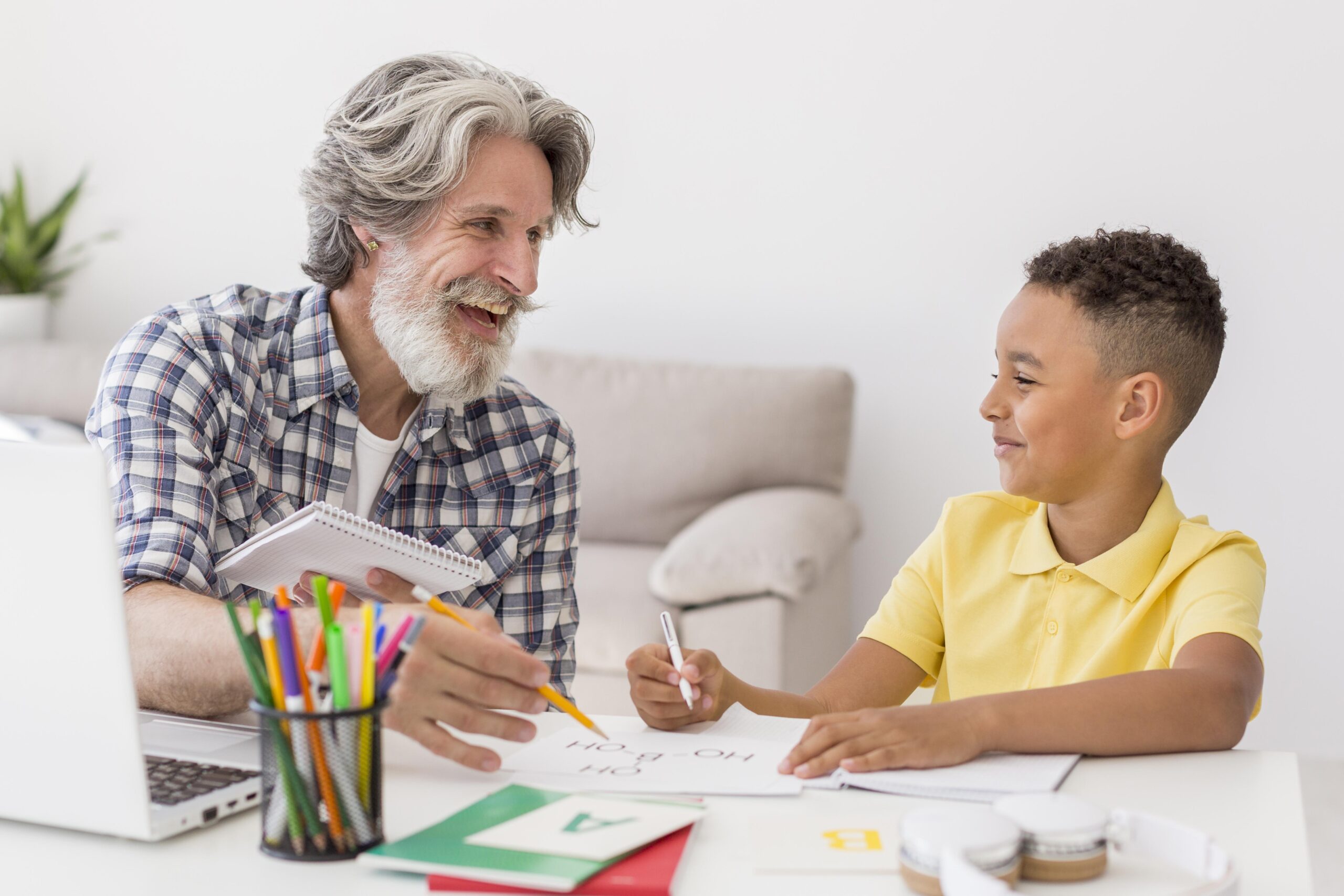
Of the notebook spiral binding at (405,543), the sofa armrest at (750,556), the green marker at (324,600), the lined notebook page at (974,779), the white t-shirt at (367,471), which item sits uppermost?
the green marker at (324,600)

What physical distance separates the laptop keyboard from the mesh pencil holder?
0.09 metres

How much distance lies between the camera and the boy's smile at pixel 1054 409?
4.42 ft

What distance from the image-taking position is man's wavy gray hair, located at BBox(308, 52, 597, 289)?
1501 millimetres

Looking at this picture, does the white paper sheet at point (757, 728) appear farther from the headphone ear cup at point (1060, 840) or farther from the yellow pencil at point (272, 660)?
the yellow pencil at point (272, 660)

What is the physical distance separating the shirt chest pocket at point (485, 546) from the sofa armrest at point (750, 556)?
36.4 inches

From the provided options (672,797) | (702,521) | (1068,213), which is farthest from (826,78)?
(672,797)

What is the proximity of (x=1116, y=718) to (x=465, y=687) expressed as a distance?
50cm

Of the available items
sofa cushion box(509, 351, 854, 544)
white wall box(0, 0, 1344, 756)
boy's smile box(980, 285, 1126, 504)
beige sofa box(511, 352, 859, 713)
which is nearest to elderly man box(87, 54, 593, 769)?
boy's smile box(980, 285, 1126, 504)

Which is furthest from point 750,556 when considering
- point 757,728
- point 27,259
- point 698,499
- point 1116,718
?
point 27,259

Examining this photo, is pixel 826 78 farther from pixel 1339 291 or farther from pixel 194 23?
pixel 194 23

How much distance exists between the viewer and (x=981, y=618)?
1374 mm

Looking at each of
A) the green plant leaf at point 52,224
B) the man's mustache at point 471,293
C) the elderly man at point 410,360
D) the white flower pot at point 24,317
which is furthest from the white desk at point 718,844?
the green plant leaf at point 52,224

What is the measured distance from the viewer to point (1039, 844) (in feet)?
2.28

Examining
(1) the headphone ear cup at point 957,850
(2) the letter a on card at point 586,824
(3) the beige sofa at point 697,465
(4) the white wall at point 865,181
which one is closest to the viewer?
(1) the headphone ear cup at point 957,850
